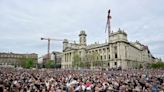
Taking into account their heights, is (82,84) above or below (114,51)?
below

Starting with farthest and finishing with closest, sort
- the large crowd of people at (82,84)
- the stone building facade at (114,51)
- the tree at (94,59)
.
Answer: the tree at (94,59) → the stone building facade at (114,51) → the large crowd of people at (82,84)

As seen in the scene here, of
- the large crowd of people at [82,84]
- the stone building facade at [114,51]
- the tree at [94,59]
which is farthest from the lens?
the tree at [94,59]

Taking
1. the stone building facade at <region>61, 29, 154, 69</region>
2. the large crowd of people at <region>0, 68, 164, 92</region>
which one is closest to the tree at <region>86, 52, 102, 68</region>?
the stone building facade at <region>61, 29, 154, 69</region>

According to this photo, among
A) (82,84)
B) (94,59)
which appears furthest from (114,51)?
(82,84)

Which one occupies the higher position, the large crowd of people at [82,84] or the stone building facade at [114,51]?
the stone building facade at [114,51]

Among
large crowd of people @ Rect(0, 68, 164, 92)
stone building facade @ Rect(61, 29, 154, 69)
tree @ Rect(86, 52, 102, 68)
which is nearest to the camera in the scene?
large crowd of people @ Rect(0, 68, 164, 92)

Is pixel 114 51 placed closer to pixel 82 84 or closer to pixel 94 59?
pixel 94 59

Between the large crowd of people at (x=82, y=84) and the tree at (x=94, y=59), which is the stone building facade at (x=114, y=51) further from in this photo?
the large crowd of people at (x=82, y=84)

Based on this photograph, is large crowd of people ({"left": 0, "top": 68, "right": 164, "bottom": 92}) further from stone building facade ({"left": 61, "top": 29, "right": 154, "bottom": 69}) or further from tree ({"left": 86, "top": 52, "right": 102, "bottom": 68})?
tree ({"left": 86, "top": 52, "right": 102, "bottom": 68})

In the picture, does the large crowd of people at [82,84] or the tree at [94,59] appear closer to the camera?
the large crowd of people at [82,84]

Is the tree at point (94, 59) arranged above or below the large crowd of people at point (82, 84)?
above

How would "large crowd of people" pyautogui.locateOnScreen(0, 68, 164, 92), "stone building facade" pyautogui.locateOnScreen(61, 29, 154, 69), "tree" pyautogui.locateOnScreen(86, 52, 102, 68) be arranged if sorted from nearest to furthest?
"large crowd of people" pyautogui.locateOnScreen(0, 68, 164, 92) < "stone building facade" pyautogui.locateOnScreen(61, 29, 154, 69) < "tree" pyautogui.locateOnScreen(86, 52, 102, 68)

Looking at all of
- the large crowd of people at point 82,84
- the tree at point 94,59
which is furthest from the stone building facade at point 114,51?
the large crowd of people at point 82,84

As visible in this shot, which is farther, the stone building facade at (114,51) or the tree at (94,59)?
the tree at (94,59)
